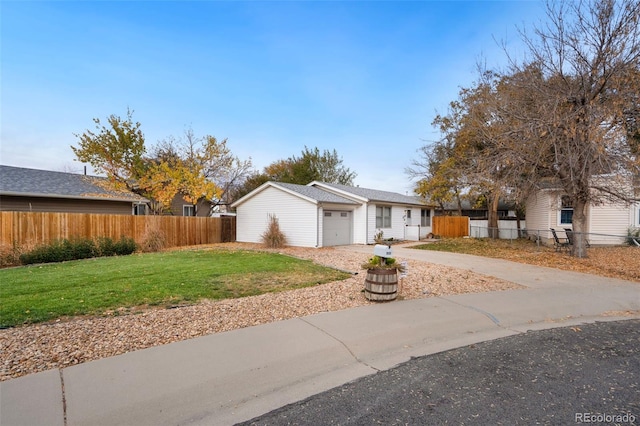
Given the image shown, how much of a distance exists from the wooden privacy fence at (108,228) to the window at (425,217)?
14139 millimetres

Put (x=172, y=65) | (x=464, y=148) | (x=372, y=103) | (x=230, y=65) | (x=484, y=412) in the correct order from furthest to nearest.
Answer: (x=464, y=148) → (x=372, y=103) → (x=230, y=65) → (x=172, y=65) → (x=484, y=412)

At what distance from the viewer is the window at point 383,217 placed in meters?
20.4

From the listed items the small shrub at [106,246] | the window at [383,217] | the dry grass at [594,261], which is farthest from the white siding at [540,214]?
the small shrub at [106,246]

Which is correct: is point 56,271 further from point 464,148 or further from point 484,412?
point 464,148

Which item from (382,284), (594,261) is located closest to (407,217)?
(594,261)

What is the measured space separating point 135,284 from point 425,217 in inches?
875

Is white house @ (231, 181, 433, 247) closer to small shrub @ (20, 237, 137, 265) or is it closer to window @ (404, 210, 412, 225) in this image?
window @ (404, 210, 412, 225)

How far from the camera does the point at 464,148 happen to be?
21016mm

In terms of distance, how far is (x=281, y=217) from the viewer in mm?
18641

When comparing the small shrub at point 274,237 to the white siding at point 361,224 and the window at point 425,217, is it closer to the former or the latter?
the white siding at point 361,224

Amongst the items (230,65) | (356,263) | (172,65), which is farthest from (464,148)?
(172,65)

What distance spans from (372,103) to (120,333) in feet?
49.9

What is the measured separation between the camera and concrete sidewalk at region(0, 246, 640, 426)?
2.95 metres

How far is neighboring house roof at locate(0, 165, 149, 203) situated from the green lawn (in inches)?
358
